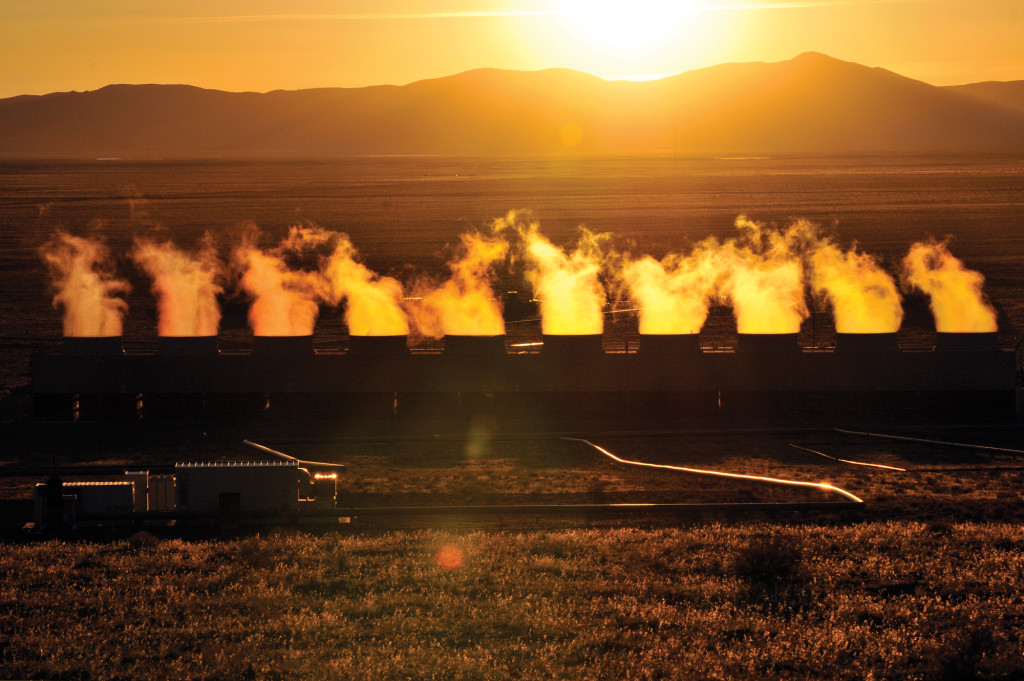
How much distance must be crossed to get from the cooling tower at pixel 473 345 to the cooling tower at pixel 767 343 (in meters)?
5.93

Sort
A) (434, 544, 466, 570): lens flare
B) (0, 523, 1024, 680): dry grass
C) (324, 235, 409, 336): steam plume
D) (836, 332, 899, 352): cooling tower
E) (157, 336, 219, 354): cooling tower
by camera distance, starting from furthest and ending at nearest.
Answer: (324, 235, 409, 336): steam plume, (836, 332, 899, 352): cooling tower, (157, 336, 219, 354): cooling tower, (434, 544, 466, 570): lens flare, (0, 523, 1024, 680): dry grass

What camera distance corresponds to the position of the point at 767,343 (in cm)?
2745

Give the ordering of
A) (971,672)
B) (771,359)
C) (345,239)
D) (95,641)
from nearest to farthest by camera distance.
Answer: (971,672) → (95,641) → (771,359) → (345,239)

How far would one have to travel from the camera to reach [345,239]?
7544 cm

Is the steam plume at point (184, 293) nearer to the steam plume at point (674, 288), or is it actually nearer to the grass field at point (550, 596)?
the steam plume at point (674, 288)

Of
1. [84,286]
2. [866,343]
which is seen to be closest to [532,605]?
[866,343]

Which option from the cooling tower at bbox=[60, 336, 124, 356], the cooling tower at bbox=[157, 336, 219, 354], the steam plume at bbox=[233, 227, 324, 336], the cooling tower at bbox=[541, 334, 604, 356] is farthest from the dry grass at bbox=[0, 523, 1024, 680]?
the steam plume at bbox=[233, 227, 324, 336]

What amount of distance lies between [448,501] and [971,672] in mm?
10016

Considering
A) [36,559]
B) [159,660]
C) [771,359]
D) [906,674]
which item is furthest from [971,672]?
[771,359]

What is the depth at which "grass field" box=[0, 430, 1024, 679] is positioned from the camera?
37.5 feet

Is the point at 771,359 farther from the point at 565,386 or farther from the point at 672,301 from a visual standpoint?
the point at 672,301

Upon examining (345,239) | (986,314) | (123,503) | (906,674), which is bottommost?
(906,674)

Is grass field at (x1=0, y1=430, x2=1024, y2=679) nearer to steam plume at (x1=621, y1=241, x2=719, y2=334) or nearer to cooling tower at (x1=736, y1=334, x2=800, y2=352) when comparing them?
cooling tower at (x1=736, y1=334, x2=800, y2=352)

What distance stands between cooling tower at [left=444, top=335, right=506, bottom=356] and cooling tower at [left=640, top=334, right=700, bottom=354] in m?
3.54
